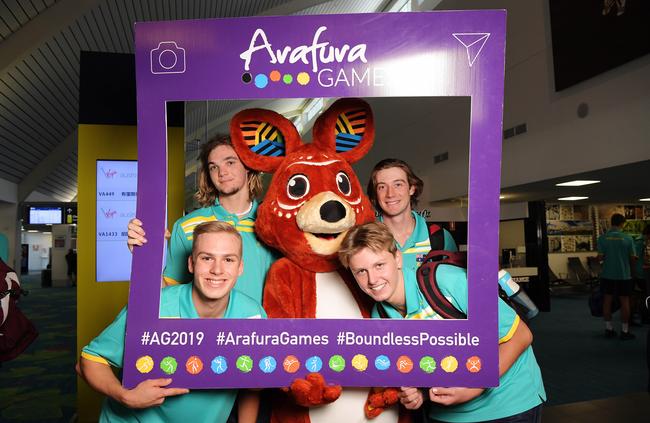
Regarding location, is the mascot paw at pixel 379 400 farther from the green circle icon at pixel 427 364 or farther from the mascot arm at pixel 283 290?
the mascot arm at pixel 283 290

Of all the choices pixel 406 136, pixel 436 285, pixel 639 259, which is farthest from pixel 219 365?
pixel 639 259

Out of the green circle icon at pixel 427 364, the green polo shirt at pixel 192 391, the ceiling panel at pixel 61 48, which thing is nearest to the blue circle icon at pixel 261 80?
the green polo shirt at pixel 192 391

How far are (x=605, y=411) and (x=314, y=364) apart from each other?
10.9 feet

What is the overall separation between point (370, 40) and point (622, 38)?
15.4ft

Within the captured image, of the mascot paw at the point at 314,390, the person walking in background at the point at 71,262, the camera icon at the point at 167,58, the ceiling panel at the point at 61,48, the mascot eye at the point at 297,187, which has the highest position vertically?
the ceiling panel at the point at 61,48

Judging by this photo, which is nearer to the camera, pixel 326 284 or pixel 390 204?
pixel 326 284

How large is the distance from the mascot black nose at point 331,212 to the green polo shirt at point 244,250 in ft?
1.16

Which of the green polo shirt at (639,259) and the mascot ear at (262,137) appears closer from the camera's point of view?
the mascot ear at (262,137)

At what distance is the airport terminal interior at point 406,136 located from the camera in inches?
120

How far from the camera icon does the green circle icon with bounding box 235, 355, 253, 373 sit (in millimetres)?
825

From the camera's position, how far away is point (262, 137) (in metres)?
1.60

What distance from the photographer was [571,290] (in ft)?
39.2

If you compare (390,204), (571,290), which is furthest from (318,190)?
(571,290)

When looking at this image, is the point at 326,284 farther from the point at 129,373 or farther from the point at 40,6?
the point at 40,6
